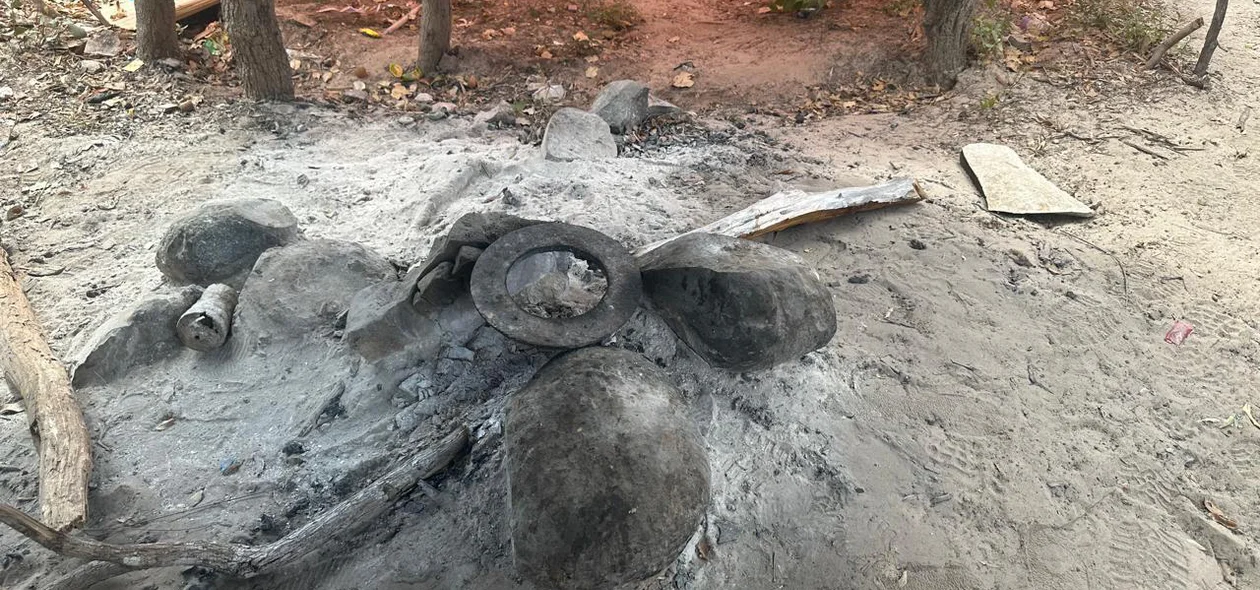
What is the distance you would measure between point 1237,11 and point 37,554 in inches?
397

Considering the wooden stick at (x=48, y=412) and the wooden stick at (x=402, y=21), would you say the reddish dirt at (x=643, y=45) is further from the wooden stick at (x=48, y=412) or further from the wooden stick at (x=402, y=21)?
the wooden stick at (x=48, y=412)

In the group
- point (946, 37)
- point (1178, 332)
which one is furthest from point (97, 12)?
point (1178, 332)

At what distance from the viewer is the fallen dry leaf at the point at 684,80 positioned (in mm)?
6262

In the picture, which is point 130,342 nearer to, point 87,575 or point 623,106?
point 87,575

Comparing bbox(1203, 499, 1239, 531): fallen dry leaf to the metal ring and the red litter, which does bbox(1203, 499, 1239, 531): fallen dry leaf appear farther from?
the metal ring

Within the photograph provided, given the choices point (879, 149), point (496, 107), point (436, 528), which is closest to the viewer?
point (436, 528)

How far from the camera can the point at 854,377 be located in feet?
9.48

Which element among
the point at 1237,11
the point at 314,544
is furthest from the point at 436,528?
the point at 1237,11

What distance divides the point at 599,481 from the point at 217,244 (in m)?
2.29

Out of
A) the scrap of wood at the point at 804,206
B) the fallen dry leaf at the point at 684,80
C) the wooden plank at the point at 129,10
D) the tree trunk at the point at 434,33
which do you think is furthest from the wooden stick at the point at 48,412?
the fallen dry leaf at the point at 684,80

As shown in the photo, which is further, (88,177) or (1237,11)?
(1237,11)

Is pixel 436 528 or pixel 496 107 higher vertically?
pixel 496 107

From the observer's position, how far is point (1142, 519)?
2514mm

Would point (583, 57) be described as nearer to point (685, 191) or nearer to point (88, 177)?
point (685, 191)
